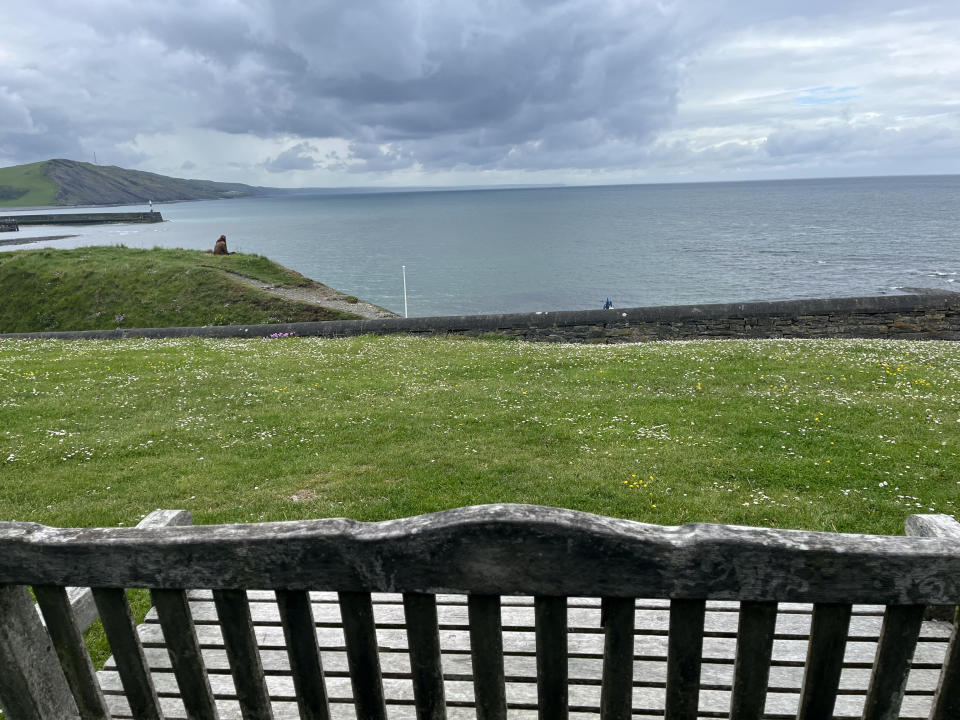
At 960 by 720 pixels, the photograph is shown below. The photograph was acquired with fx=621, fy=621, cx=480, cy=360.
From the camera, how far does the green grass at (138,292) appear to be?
30.6m

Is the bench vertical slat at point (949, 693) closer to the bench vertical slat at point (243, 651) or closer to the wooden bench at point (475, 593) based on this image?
the wooden bench at point (475, 593)

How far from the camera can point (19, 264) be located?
39.1 meters

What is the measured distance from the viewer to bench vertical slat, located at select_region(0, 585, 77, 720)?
2170 millimetres

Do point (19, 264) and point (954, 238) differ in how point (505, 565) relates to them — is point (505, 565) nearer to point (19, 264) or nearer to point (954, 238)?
point (19, 264)

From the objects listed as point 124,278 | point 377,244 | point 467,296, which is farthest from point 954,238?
point 124,278

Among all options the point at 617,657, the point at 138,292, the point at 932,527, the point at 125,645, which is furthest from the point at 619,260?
the point at 125,645

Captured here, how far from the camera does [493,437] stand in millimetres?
10000

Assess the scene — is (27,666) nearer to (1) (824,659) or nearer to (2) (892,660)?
(1) (824,659)

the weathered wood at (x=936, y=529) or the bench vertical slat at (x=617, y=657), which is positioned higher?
the bench vertical slat at (x=617, y=657)

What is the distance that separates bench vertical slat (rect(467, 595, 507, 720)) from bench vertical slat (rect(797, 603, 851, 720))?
964mm

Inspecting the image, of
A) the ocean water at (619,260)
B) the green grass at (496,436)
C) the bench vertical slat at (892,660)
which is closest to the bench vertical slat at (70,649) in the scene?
the bench vertical slat at (892,660)

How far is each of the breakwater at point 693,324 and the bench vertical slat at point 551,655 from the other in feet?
67.8

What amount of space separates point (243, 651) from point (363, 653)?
0.43 meters

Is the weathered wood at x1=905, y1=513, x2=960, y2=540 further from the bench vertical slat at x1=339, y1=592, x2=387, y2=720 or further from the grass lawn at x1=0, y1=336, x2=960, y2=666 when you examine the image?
the bench vertical slat at x1=339, y1=592, x2=387, y2=720
